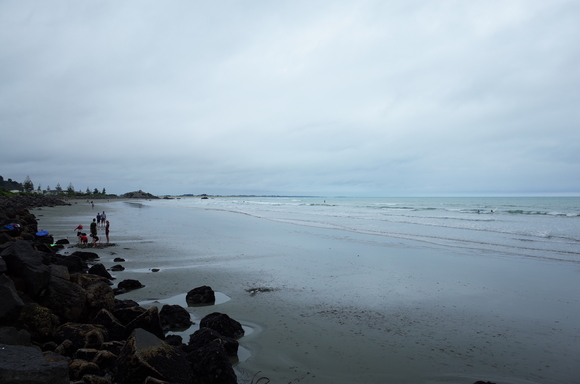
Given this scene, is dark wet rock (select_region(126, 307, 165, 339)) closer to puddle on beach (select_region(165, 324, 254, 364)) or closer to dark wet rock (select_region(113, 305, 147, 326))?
dark wet rock (select_region(113, 305, 147, 326))

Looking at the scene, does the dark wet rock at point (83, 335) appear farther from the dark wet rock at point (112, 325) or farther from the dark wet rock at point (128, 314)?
the dark wet rock at point (128, 314)

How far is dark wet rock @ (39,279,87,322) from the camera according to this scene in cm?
634

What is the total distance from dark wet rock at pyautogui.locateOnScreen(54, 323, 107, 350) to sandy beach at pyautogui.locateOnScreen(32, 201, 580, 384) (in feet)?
5.71

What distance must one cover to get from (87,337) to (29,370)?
2.20m

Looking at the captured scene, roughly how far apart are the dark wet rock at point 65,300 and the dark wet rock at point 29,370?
10.5 feet

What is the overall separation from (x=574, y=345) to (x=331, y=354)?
451 cm

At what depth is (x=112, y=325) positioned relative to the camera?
19.3ft

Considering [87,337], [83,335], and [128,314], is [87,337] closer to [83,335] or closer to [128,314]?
[83,335]

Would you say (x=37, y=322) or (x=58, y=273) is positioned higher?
(x=58, y=273)

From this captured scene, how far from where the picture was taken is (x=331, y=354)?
18.8ft

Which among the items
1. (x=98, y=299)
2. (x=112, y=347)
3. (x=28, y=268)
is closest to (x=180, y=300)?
(x=98, y=299)

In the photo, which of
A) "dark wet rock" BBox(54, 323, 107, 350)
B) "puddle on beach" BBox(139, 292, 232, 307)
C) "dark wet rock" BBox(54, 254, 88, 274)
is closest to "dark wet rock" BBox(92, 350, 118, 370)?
"dark wet rock" BBox(54, 323, 107, 350)

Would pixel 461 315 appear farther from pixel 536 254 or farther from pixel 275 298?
pixel 536 254

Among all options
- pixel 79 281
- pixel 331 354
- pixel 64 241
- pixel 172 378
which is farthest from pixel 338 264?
pixel 64 241
